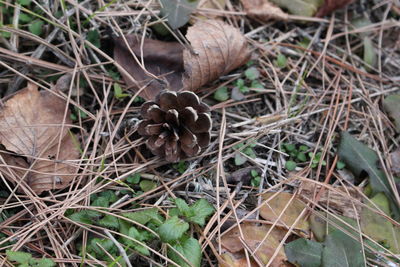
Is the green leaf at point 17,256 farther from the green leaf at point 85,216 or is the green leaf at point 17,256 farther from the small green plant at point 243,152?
the small green plant at point 243,152

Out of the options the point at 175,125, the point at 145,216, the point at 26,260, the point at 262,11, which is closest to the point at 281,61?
the point at 262,11

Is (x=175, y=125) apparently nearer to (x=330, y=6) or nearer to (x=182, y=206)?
(x=182, y=206)

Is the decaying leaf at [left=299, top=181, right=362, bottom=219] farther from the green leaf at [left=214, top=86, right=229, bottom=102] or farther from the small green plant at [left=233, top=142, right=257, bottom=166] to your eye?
the green leaf at [left=214, top=86, right=229, bottom=102]

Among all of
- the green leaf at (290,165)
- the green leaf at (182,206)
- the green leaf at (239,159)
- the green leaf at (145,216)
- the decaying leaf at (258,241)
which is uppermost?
the green leaf at (239,159)

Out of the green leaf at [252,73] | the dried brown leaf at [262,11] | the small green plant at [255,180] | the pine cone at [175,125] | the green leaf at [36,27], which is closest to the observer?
the pine cone at [175,125]

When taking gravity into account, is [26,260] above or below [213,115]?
below

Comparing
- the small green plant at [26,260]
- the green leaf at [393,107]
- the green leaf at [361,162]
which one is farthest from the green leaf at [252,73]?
the small green plant at [26,260]
